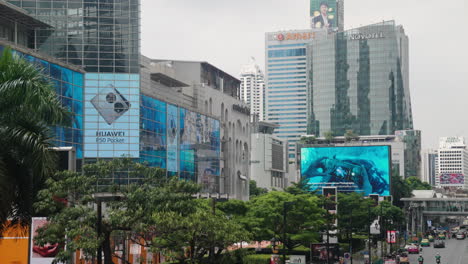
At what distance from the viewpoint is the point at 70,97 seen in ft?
302

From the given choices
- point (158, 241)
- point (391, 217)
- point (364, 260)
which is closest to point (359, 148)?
point (391, 217)

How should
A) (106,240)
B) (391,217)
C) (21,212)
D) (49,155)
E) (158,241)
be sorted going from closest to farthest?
(49,155), (21,212), (106,240), (158,241), (391,217)

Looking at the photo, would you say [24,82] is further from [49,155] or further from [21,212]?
[21,212]

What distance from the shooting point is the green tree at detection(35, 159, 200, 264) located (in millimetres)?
39219

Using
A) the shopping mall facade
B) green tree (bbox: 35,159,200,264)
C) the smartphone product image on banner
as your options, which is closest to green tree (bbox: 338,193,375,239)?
the shopping mall facade

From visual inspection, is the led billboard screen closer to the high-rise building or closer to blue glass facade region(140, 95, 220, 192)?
blue glass facade region(140, 95, 220, 192)

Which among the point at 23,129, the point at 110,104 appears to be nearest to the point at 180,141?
the point at 110,104

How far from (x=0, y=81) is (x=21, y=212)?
4.92 m

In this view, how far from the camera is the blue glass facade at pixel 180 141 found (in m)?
108

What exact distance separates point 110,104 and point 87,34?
10529mm

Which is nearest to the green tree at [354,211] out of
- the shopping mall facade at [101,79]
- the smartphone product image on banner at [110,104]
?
the shopping mall facade at [101,79]

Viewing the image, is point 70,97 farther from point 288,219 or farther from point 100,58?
point 288,219

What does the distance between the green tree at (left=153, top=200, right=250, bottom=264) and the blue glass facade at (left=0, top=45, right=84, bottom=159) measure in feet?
133

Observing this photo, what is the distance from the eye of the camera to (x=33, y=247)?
38.8m
